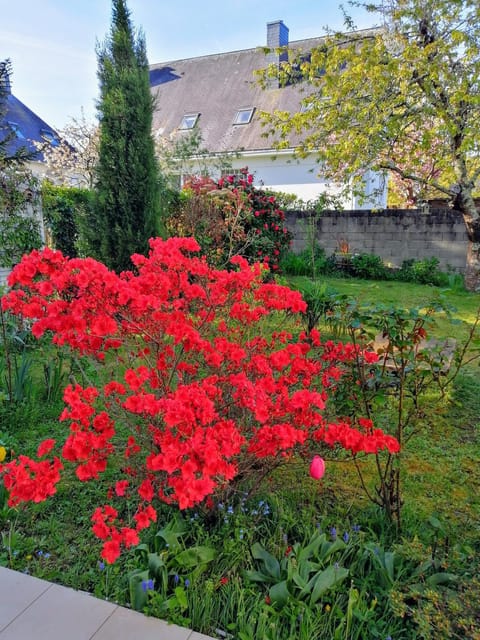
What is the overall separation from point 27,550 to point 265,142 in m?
14.2

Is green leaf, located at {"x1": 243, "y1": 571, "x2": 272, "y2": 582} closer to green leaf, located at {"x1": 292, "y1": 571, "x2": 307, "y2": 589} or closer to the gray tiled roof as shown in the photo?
green leaf, located at {"x1": 292, "y1": 571, "x2": 307, "y2": 589}

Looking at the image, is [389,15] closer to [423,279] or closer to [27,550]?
[423,279]

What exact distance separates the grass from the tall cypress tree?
3412 mm

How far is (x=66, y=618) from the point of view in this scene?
4.83 feet

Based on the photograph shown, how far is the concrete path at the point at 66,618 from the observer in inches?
55.3

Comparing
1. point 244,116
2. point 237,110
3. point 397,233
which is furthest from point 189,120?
point 397,233

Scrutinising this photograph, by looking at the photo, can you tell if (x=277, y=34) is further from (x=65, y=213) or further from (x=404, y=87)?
(x=65, y=213)

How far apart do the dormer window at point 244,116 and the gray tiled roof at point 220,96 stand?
6.4 inches

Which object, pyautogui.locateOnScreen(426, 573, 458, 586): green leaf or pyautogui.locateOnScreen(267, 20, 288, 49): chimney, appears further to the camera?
pyautogui.locateOnScreen(267, 20, 288, 49): chimney

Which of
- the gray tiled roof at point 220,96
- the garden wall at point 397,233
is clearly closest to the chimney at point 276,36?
the gray tiled roof at point 220,96

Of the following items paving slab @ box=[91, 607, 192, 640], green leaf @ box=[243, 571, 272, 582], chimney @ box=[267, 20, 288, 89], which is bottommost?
paving slab @ box=[91, 607, 192, 640]

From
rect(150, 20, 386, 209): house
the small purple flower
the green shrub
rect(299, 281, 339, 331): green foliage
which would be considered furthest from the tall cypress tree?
rect(150, 20, 386, 209): house

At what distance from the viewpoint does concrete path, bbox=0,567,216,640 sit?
4.61ft

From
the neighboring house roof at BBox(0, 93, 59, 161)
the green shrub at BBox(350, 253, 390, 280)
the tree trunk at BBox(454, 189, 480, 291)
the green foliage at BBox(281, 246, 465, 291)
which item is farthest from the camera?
the neighboring house roof at BBox(0, 93, 59, 161)
